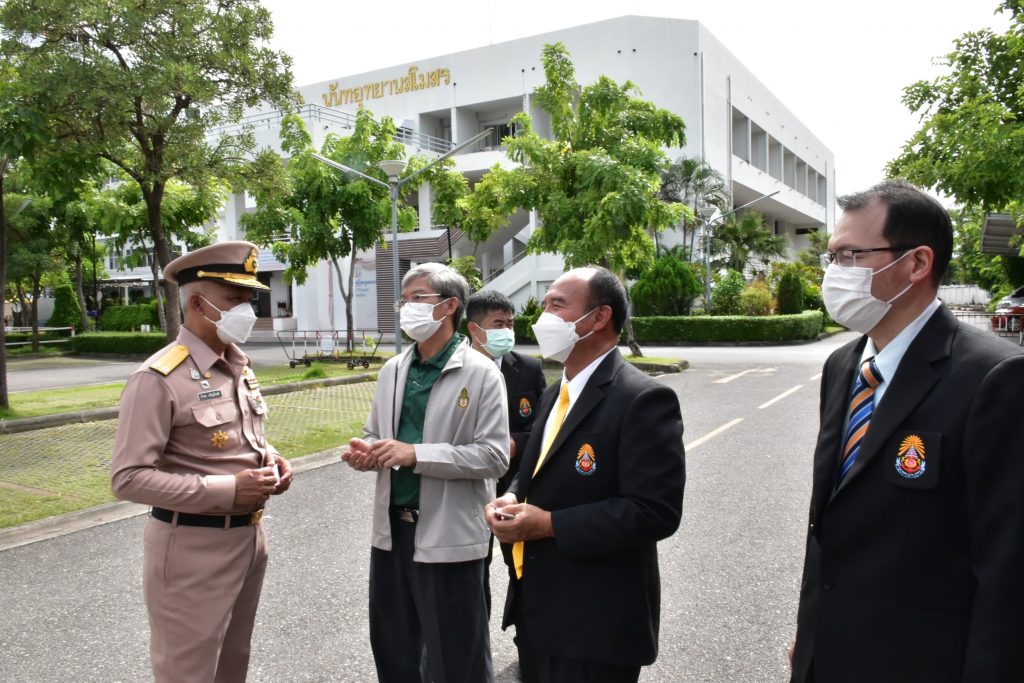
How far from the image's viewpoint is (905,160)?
1379 centimetres

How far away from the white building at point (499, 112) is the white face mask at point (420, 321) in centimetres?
3001

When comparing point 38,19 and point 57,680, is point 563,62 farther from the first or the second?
point 57,680

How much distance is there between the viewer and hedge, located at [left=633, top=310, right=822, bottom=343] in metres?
26.9

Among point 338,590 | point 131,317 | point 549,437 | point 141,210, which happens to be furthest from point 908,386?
point 131,317

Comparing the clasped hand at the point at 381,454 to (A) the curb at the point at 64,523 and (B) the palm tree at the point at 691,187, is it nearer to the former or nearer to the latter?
(A) the curb at the point at 64,523

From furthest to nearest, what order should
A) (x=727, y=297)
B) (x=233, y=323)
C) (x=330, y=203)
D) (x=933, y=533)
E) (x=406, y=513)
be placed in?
(x=727, y=297) → (x=330, y=203) → (x=406, y=513) → (x=233, y=323) → (x=933, y=533)

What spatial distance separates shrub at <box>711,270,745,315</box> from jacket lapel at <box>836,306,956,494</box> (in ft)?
95.8

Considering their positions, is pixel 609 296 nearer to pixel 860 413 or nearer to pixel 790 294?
pixel 860 413

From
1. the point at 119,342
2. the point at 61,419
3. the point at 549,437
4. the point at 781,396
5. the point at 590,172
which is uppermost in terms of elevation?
the point at 590,172

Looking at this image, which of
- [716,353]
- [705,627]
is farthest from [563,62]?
[705,627]

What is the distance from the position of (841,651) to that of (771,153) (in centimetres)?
5389

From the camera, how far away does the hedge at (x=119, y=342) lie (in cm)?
2691

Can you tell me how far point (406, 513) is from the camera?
9.75ft

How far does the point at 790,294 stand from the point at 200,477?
3048 cm
